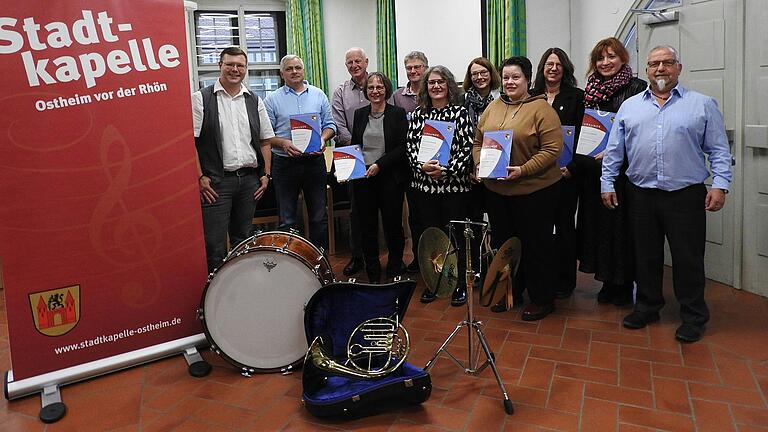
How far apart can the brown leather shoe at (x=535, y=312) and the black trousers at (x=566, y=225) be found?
0.53ft

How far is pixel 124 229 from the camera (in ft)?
9.44

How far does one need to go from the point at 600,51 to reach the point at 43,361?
328 centimetres

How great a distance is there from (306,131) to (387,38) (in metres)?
3.92

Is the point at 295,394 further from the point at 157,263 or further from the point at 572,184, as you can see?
the point at 572,184

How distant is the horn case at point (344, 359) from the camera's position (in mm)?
2436

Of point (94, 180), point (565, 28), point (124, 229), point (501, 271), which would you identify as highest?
point (565, 28)

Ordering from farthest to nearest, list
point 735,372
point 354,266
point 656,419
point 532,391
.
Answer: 1. point 354,266
2. point 735,372
3. point 532,391
4. point 656,419

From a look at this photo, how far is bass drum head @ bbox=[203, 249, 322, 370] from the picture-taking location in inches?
112

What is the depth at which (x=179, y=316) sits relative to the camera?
10.2ft

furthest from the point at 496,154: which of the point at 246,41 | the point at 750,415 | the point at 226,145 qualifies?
the point at 246,41

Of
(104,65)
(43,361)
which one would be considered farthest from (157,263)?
(104,65)

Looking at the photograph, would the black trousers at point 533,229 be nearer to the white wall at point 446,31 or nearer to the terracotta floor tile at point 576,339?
the terracotta floor tile at point 576,339

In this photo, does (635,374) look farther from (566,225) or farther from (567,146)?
(567,146)

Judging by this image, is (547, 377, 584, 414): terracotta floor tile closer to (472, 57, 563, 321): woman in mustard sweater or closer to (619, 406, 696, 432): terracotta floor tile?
(619, 406, 696, 432): terracotta floor tile
